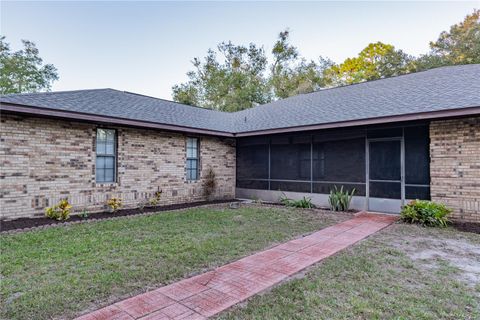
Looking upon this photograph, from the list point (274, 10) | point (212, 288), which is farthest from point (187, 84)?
point (212, 288)

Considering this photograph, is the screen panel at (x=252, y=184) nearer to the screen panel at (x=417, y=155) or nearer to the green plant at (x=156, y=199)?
the green plant at (x=156, y=199)

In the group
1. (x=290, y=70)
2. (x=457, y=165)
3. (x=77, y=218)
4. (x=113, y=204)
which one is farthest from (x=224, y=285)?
(x=290, y=70)

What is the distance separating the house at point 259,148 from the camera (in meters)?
7.04

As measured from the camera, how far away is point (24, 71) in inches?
1044

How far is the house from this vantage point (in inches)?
277

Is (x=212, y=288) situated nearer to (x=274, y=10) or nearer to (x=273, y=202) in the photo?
(x=273, y=202)

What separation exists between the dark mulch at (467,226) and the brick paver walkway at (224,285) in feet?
9.23

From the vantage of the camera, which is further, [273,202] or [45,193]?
[273,202]

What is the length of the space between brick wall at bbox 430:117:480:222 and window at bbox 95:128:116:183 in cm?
939

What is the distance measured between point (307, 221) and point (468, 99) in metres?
5.16

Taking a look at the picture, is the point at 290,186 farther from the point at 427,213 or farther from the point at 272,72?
the point at 272,72

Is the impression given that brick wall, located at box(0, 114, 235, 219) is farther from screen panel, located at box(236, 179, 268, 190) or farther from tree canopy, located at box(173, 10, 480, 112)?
tree canopy, located at box(173, 10, 480, 112)

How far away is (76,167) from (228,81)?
2494cm

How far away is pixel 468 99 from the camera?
7070mm
